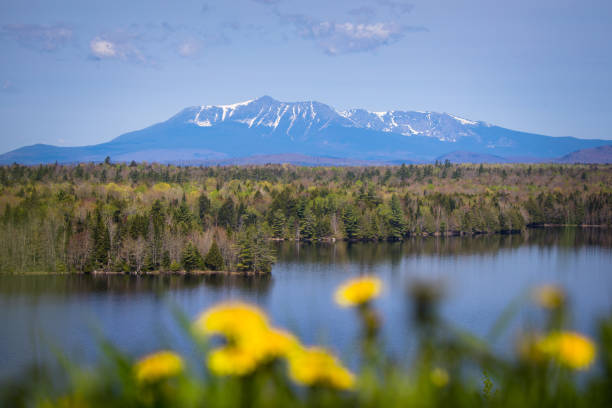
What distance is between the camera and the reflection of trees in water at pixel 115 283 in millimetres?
38875

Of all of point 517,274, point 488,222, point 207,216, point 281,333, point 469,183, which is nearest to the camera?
point 281,333

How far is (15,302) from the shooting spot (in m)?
33.7

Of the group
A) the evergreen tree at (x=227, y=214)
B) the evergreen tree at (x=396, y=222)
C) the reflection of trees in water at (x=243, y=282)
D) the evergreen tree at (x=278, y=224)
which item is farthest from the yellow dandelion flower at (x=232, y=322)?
the evergreen tree at (x=396, y=222)

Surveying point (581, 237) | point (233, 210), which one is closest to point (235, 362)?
point (233, 210)

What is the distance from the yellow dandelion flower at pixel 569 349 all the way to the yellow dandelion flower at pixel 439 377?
217mm

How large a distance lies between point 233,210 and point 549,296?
3026 inches

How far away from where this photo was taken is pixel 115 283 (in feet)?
139

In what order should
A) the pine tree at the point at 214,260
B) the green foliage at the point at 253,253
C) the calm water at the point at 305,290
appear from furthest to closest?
the pine tree at the point at 214,260, the green foliage at the point at 253,253, the calm water at the point at 305,290

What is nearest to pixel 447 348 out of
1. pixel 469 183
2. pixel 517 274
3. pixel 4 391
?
pixel 4 391

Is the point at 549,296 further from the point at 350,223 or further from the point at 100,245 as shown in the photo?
the point at 350,223

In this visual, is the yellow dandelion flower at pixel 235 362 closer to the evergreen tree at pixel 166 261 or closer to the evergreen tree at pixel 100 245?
the evergreen tree at pixel 166 261

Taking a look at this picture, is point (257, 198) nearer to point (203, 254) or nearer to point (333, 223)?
point (333, 223)

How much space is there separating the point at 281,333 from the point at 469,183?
398 ft

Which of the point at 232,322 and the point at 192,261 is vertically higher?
the point at 232,322
